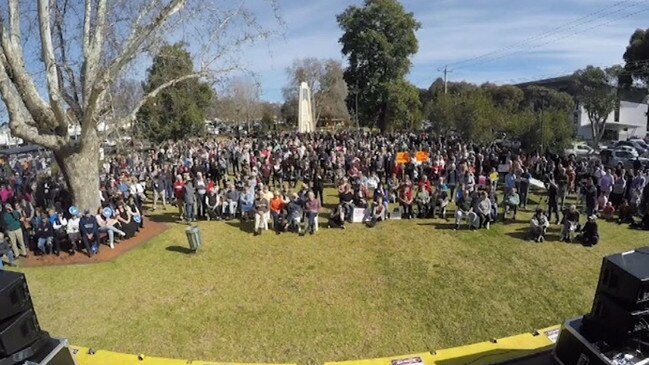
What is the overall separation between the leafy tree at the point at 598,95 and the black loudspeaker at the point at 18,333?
152 ft

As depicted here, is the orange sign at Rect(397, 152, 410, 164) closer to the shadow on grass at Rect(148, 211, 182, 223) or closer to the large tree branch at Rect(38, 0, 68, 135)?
the shadow on grass at Rect(148, 211, 182, 223)

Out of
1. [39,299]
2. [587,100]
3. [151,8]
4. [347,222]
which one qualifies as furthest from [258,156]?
[587,100]

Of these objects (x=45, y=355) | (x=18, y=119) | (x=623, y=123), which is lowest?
(x=623, y=123)

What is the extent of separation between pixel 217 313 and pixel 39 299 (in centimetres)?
431

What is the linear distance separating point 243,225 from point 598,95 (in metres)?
42.0

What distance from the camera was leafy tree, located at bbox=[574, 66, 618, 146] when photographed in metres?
42.3

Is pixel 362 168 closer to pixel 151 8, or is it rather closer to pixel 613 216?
pixel 613 216

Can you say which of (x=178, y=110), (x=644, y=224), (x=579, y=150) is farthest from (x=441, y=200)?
(x=178, y=110)

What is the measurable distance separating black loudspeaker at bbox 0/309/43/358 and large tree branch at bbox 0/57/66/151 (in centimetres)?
887

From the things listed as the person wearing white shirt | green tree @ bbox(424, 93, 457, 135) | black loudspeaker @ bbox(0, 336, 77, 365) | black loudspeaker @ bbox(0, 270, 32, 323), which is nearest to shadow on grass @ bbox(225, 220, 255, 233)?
the person wearing white shirt

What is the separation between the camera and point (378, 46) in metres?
41.5

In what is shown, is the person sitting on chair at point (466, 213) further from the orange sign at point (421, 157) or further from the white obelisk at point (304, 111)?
the white obelisk at point (304, 111)

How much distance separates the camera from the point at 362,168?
66.5 ft

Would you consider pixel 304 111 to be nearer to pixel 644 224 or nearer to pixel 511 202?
pixel 511 202
